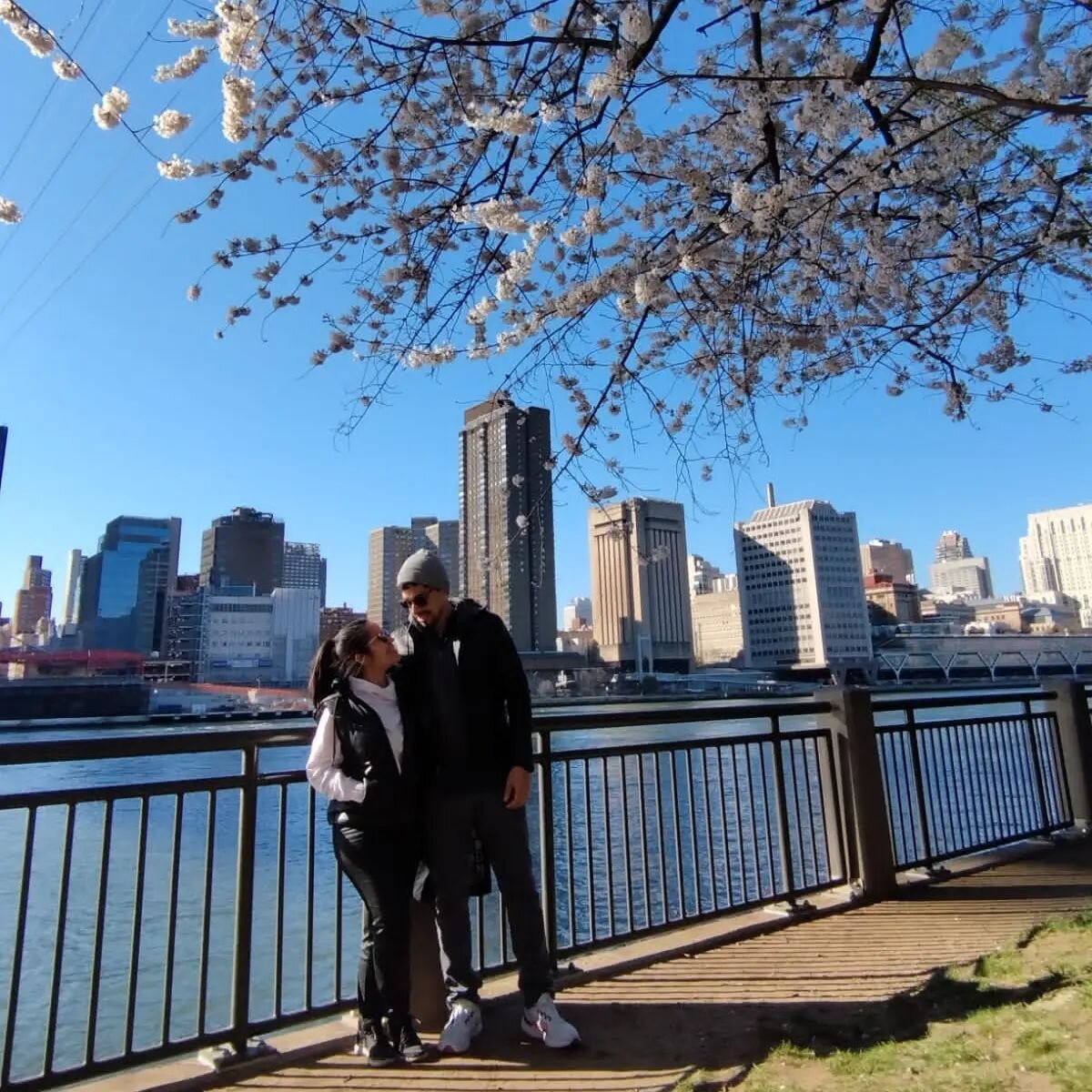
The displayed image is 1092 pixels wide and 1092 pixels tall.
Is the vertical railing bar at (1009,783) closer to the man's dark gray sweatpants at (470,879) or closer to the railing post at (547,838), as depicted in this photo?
the railing post at (547,838)

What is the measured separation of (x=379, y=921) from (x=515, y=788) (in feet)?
1.94

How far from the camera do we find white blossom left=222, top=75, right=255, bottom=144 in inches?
135

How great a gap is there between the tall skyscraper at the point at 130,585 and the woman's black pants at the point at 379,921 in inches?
4530

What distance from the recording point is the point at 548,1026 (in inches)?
104

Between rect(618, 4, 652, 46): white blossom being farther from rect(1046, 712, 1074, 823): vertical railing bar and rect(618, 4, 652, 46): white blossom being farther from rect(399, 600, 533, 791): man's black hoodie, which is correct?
rect(1046, 712, 1074, 823): vertical railing bar

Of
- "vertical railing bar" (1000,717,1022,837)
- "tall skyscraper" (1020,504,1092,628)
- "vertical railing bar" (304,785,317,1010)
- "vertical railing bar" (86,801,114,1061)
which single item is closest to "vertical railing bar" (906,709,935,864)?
"vertical railing bar" (1000,717,1022,837)

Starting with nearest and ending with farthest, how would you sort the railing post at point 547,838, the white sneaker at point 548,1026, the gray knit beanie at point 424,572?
the white sneaker at point 548,1026 < the gray knit beanie at point 424,572 < the railing post at point 547,838

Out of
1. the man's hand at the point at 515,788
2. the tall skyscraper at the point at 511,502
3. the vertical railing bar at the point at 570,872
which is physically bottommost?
the vertical railing bar at the point at 570,872

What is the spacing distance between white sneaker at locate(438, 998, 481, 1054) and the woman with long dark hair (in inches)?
2.7

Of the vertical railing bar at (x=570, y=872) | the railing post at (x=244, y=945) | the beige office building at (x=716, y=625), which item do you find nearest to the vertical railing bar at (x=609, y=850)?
the vertical railing bar at (x=570, y=872)

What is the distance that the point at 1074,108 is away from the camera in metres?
3.08

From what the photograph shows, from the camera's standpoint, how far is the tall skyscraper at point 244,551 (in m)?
124

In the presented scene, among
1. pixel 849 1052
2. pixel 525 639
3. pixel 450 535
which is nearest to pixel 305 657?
pixel 525 639

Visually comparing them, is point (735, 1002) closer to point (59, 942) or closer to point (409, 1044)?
point (409, 1044)
